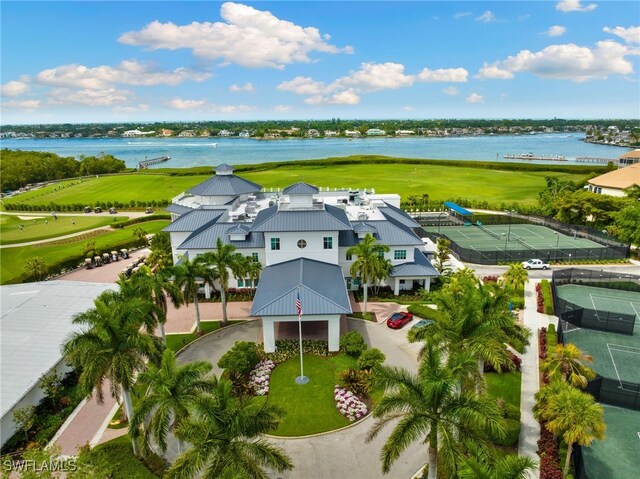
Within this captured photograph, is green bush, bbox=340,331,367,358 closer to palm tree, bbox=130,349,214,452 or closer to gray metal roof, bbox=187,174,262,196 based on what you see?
palm tree, bbox=130,349,214,452

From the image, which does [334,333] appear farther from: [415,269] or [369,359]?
[415,269]

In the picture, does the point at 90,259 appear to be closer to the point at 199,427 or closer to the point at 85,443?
the point at 85,443

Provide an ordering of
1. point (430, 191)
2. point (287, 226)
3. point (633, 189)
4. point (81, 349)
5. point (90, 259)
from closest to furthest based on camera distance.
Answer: point (81, 349) → point (287, 226) → point (90, 259) → point (633, 189) → point (430, 191)

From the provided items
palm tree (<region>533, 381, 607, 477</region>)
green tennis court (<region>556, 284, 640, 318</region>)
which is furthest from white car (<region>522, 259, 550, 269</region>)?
palm tree (<region>533, 381, 607, 477</region>)

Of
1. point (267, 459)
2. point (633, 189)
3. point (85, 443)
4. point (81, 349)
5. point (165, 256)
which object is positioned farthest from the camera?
point (633, 189)

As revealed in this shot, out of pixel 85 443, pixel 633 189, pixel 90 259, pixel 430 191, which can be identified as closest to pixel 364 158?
pixel 430 191

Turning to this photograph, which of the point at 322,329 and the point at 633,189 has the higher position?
the point at 633,189
